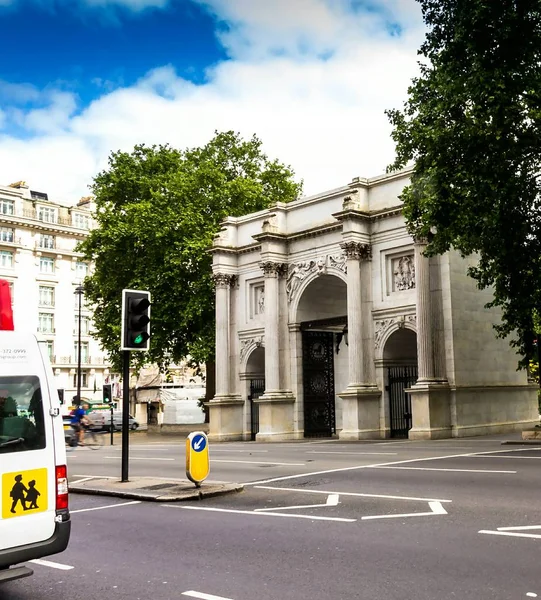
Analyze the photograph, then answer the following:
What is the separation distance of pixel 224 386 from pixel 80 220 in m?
52.3

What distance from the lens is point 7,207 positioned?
78.1 m

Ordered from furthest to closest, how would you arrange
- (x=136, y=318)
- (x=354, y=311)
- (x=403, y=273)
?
(x=354, y=311), (x=403, y=273), (x=136, y=318)

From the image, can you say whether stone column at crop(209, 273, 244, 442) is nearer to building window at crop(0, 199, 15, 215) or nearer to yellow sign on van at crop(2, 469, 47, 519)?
yellow sign on van at crop(2, 469, 47, 519)

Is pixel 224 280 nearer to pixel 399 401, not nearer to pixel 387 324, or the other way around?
pixel 387 324

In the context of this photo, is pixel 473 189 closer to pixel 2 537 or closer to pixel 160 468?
pixel 160 468

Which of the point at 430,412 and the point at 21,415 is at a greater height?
the point at 21,415

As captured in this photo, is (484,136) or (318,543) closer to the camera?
(318,543)

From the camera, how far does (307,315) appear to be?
36.1 meters

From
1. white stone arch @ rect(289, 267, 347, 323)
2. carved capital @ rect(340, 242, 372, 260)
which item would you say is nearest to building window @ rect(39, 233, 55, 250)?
white stone arch @ rect(289, 267, 347, 323)

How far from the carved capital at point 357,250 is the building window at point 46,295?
54.4 meters

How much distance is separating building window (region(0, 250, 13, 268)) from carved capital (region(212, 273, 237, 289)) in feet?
147

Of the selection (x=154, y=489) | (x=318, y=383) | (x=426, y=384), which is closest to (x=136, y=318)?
(x=154, y=489)

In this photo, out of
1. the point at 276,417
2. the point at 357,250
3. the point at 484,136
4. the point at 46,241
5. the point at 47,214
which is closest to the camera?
the point at 484,136

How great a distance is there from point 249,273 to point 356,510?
2830 centimetres
